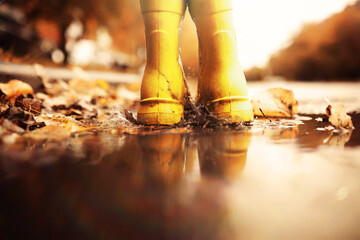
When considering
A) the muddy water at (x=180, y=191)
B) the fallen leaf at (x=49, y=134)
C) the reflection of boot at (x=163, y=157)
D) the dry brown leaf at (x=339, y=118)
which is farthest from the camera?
the dry brown leaf at (x=339, y=118)

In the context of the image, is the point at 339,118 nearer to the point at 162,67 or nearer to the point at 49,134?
→ the point at 162,67

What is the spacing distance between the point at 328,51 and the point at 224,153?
14.9 m

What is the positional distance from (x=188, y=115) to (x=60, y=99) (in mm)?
1007

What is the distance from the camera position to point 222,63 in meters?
1.24

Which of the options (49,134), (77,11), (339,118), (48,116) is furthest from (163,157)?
(77,11)

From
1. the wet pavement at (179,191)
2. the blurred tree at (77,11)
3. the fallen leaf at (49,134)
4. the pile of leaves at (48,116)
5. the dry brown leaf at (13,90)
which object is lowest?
the wet pavement at (179,191)

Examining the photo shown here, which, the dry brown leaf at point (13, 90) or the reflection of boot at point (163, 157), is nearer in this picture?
the reflection of boot at point (163, 157)

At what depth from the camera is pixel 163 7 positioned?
1217mm

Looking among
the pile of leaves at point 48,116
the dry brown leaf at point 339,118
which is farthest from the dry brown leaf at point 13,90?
the dry brown leaf at point 339,118

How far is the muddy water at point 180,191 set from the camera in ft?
1.26

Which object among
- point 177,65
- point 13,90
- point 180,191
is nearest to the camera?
point 180,191

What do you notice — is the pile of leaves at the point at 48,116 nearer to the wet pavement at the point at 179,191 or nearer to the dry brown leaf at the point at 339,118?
the wet pavement at the point at 179,191

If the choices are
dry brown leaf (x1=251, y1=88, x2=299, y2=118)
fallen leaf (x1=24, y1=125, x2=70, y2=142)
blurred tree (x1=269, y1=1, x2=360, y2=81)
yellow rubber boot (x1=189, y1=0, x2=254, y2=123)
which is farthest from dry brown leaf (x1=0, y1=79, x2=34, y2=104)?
blurred tree (x1=269, y1=1, x2=360, y2=81)

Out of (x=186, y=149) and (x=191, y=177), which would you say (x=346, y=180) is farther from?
(x=186, y=149)
